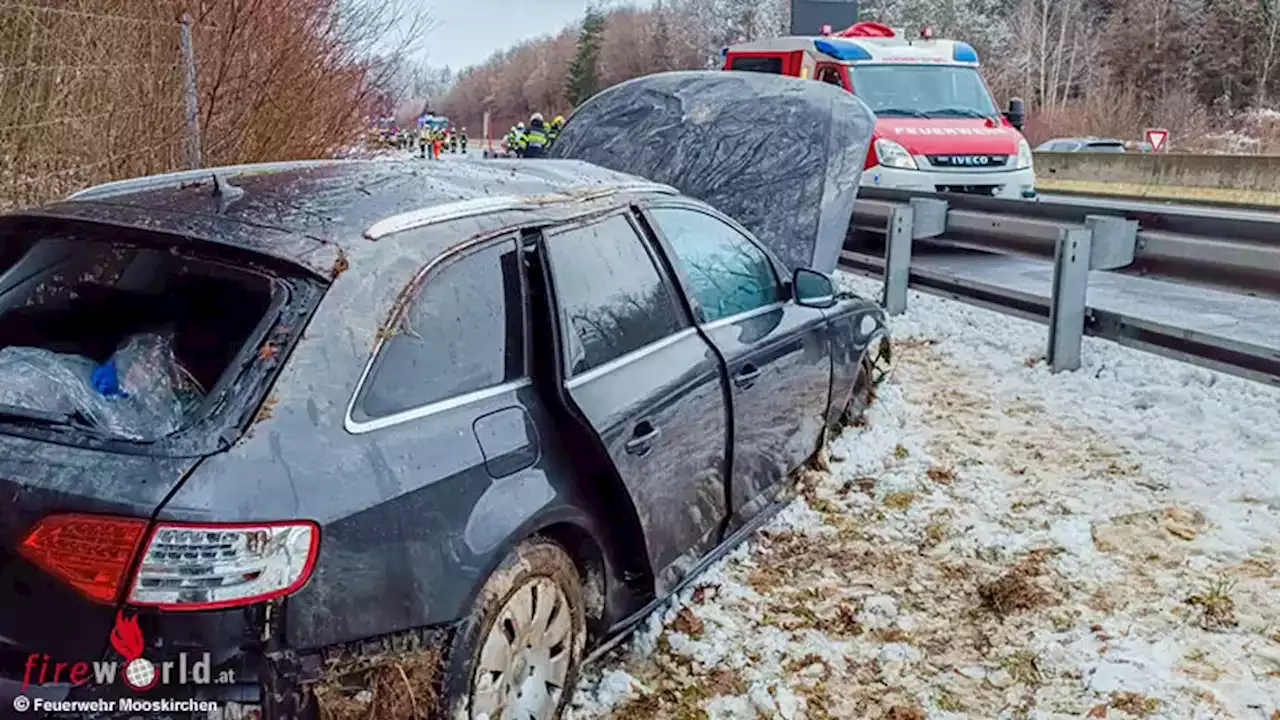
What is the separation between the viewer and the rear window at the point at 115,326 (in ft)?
7.77

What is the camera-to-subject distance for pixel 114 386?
2.47 m

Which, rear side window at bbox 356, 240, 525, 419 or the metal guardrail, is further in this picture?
the metal guardrail

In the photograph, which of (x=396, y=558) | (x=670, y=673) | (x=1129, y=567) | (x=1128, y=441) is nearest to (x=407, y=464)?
(x=396, y=558)

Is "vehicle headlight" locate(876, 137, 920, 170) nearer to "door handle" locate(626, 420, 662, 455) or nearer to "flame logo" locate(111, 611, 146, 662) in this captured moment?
"door handle" locate(626, 420, 662, 455)

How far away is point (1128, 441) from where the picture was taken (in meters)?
5.43

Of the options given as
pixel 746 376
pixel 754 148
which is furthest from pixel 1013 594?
pixel 754 148

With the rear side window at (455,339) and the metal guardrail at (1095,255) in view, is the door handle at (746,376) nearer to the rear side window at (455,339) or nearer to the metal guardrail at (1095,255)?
the rear side window at (455,339)

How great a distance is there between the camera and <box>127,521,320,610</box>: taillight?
81.7 inches

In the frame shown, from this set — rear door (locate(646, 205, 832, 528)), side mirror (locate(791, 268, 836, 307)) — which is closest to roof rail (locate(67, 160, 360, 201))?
rear door (locate(646, 205, 832, 528))

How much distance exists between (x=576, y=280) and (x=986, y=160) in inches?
380

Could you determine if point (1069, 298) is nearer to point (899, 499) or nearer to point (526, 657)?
point (899, 499)

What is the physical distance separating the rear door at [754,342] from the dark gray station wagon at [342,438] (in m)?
0.23

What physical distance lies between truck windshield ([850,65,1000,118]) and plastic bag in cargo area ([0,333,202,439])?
1079 centimetres

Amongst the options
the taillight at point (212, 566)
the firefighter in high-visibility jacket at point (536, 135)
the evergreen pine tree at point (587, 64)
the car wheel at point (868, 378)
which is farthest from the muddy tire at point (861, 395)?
the evergreen pine tree at point (587, 64)
